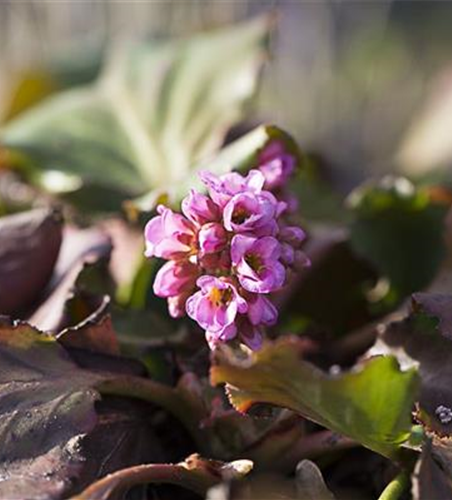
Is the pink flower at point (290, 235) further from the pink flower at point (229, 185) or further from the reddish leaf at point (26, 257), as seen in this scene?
the reddish leaf at point (26, 257)

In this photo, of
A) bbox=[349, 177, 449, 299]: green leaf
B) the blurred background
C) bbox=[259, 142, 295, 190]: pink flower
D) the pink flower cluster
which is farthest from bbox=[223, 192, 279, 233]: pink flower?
the blurred background

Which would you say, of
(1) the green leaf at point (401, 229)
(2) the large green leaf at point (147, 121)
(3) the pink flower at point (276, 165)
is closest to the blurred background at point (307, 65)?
(2) the large green leaf at point (147, 121)

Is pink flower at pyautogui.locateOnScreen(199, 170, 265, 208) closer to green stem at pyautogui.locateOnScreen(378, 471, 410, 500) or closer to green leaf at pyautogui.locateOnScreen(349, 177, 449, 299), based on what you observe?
green stem at pyautogui.locateOnScreen(378, 471, 410, 500)

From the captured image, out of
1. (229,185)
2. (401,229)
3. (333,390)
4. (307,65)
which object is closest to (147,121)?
(401,229)

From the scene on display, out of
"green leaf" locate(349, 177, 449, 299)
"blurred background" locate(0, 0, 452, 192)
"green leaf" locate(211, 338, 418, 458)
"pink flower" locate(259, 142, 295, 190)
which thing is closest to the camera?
"green leaf" locate(211, 338, 418, 458)

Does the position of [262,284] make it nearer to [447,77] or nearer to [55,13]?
[447,77]

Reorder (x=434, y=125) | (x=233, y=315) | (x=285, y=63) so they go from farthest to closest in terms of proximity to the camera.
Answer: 1. (x=285, y=63)
2. (x=434, y=125)
3. (x=233, y=315)

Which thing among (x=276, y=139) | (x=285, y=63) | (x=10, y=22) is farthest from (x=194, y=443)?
(x=285, y=63)
